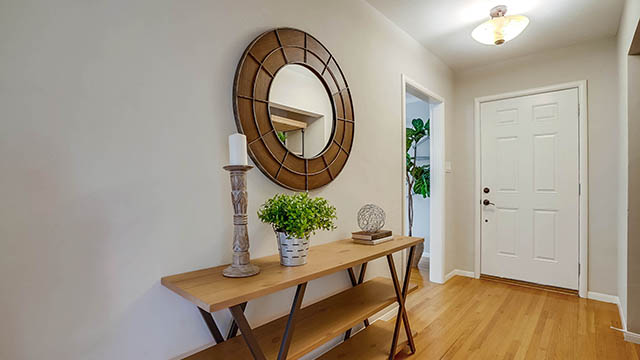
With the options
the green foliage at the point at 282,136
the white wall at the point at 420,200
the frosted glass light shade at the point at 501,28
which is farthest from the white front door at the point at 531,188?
the green foliage at the point at 282,136

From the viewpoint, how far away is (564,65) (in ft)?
10.1

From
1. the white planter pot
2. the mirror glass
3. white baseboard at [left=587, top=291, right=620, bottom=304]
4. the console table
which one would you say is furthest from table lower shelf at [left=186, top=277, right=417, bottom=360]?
white baseboard at [left=587, top=291, right=620, bottom=304]

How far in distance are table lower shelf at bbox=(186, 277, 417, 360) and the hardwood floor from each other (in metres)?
0.43

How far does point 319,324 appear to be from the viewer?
150 centimetres

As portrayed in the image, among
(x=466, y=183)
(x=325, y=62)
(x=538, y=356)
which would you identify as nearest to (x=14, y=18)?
(x=325, y=62)

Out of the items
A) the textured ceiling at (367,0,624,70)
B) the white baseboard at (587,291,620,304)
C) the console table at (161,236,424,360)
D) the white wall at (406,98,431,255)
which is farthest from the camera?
the white wall at (406,98,431,255)

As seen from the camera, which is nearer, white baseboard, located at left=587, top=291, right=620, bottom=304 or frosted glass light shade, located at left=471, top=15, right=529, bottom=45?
frosted glass light shade, located at left=471, top=15, right=529, bottom=45

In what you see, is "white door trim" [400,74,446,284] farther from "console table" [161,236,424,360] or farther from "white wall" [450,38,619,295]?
"console table" [161,236,424,360]

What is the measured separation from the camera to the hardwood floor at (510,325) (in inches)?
80.2

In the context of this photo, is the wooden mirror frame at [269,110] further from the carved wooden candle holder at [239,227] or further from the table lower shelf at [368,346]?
the table lower shelf at [368,346]

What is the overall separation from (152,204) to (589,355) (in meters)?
2.72

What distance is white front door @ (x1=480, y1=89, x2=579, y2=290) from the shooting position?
3059 mm

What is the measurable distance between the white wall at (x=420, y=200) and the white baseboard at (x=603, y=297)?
1.85 m

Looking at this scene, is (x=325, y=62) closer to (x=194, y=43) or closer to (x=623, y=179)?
(x=194, y=43)
